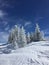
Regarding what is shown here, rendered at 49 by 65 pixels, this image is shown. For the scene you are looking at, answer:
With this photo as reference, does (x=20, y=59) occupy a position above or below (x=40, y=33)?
below

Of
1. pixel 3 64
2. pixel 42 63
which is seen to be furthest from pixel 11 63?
pixel 42 63

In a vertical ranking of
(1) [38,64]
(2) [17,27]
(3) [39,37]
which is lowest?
(1) [38,64]

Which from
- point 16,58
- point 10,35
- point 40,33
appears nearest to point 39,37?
point 40,33

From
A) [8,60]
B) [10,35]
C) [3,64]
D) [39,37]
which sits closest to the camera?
[3,64]

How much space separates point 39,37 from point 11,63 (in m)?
45.0

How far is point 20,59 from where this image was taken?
1442 centimetres

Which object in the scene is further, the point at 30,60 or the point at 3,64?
the point at 30,60

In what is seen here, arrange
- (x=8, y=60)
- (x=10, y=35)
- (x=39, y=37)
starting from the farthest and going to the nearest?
(x=10, y=35) < (x=39, y=37) < (x=8, y=60)

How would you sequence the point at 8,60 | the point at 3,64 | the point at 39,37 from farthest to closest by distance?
the point at 39,37 → the point at 8,60 → the point at 3,64

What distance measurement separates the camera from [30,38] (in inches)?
2667

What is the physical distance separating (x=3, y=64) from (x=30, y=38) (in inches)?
2161

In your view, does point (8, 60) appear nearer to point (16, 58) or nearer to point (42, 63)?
point (16, 58)

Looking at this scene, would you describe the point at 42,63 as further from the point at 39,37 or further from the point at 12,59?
the point at 39,37

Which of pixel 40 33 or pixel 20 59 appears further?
pixel 40 33
